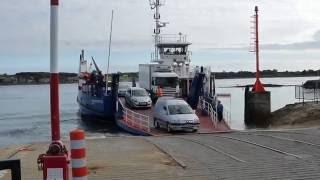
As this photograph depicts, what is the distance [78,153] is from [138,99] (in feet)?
114

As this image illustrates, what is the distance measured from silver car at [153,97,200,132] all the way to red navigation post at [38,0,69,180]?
20940mm

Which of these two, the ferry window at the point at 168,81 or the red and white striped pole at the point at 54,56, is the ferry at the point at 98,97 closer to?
the ferry window at the point at 168,81

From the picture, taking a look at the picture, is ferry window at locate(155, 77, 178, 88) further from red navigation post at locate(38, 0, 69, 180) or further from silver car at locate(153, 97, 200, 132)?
red navigation post at locate(38, 0, 69, 180)

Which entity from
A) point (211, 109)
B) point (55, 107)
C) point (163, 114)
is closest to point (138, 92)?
point (211, 109)

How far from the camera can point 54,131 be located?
7891 mm

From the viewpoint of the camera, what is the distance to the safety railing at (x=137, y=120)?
31.9m

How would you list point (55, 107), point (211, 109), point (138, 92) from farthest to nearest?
1. point (138, 92)
2. point (211, 109)
3. point (55, 107)

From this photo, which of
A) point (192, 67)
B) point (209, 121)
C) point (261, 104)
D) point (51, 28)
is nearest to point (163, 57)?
point (192, 67)

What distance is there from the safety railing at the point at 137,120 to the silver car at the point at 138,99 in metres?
2.11

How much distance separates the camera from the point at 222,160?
12688 millimetres

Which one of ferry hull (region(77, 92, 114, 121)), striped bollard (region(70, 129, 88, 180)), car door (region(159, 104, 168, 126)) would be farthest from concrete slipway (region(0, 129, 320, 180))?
ferry hull (region(77, 92, 114, 121))

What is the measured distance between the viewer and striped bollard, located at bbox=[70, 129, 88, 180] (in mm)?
7898

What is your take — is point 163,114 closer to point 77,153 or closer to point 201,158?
point 201,158

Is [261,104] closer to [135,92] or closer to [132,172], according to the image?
[135,92]
